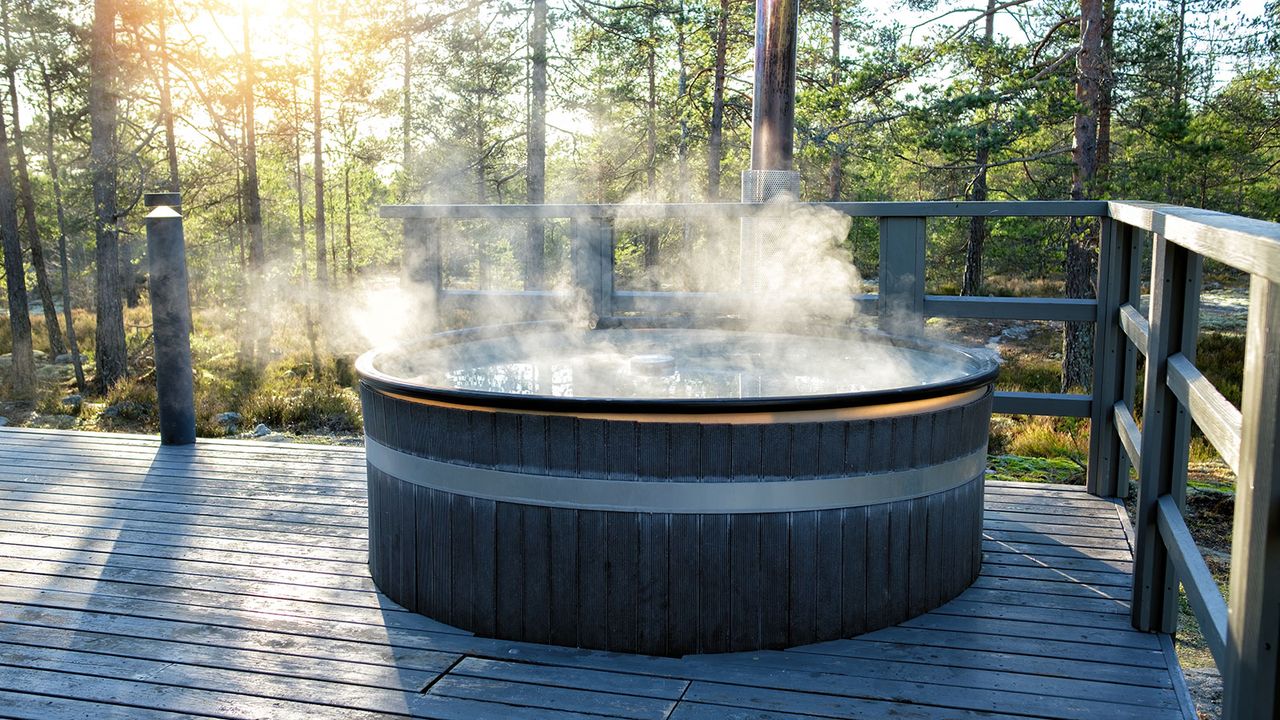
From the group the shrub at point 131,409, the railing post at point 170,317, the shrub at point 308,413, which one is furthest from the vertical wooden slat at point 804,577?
the shrub at point 131,409

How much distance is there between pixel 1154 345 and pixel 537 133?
13.4 m

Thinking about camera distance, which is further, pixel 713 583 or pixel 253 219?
pixel 253 219

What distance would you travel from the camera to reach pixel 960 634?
261cm

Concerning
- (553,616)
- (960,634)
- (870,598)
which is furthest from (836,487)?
(553,616)

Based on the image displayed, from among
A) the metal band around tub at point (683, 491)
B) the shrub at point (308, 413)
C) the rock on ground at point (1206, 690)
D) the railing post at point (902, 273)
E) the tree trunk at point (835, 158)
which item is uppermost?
the tree trunk at point (835, 158)

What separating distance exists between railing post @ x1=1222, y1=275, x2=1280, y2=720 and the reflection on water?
146 centimetres

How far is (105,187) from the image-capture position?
1229 cm

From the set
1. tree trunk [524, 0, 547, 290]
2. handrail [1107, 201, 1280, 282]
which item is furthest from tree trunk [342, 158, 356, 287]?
handrail [1107, 201, 1280, 282]

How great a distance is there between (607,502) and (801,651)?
23.9 inches

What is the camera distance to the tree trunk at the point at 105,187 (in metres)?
11.7

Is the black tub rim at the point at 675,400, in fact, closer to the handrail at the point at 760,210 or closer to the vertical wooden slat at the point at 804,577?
the vertical wooden slat at the point at 804,577

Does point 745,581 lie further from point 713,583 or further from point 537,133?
point 537,133

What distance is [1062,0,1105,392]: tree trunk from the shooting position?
1049 cm

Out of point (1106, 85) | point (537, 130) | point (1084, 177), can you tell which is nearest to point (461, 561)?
point (1084, 177)
